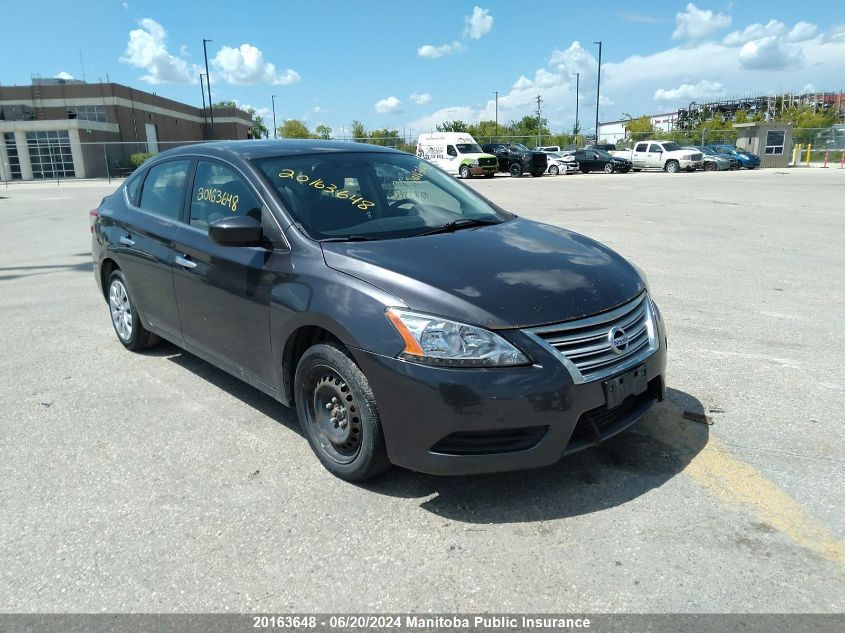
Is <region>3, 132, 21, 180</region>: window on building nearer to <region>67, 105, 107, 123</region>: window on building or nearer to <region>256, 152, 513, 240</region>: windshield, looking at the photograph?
A: <region>67, 105, 107, 123</region>: window on building

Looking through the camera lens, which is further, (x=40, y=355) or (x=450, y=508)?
(x=40, y=355)

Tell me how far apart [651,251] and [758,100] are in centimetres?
12672

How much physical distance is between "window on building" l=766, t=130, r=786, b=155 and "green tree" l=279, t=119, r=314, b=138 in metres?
47.2

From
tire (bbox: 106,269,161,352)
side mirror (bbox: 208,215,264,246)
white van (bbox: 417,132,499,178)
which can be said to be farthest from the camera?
white van (bbox: 417,132,499,178)

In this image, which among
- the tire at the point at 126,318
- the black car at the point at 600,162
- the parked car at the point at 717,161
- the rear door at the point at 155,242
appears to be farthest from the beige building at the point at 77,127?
the rear door at the point at 155,242

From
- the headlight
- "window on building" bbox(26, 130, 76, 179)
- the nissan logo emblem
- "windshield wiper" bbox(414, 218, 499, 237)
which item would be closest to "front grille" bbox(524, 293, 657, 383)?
the nissan logo emblem

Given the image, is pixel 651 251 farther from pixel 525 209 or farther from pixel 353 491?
pixel 353 491

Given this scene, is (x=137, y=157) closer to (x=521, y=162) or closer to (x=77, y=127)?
(x=77, y=127)

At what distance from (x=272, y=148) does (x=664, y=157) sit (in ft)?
127

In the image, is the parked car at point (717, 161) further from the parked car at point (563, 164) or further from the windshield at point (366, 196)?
the windshield at point (366, 196)

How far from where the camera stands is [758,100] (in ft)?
381

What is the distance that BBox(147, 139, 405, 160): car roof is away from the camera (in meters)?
4.08

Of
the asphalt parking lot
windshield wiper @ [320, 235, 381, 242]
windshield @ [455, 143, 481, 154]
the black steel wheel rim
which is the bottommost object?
the asphalt parking lot

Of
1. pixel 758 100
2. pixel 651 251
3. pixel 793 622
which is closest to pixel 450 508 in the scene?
pixel 793 622
